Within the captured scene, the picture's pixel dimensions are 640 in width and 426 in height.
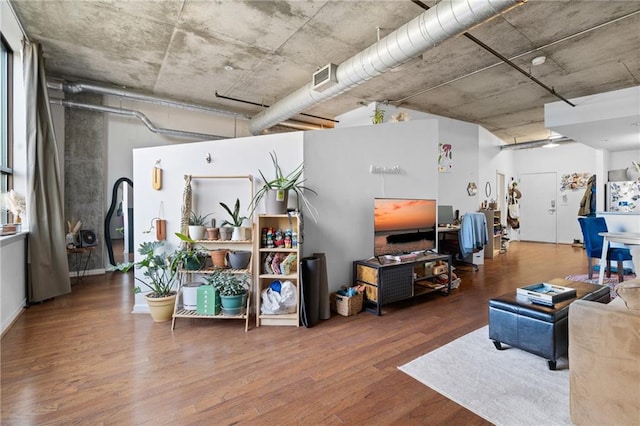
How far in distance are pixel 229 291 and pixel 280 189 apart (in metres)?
1.20

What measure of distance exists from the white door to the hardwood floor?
26.6ft

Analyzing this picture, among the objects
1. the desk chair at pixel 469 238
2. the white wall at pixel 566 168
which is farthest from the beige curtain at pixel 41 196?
the white wall at pixel 566 168

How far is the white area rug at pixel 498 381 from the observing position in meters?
1.85

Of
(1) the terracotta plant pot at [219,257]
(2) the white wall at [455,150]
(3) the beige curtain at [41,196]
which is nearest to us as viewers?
(1) the terracotta plant pot at [219,257]

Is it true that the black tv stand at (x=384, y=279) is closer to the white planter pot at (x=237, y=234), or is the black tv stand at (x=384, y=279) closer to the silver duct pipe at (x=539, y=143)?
the white planter pot at (x=237, y=234)

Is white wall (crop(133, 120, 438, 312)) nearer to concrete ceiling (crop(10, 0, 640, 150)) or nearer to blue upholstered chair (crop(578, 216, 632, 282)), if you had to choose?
concrete ceiling (crop(10, 0, 640, 150))

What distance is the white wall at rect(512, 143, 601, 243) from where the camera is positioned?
9.18 meters

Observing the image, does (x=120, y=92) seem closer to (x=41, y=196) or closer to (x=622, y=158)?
(x=41, y=196)

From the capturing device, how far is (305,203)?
3693 mm

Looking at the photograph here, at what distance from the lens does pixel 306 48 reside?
4.05 m

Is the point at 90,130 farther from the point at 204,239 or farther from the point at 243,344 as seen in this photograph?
the point at 243,344

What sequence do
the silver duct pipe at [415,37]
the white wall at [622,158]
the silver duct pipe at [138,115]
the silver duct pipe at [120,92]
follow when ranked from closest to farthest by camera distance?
the silver duct pipe at [415,37]
the silver duct pipe at [120,92]
the silver duct pipe at [138,115]
the white wall at [622,158]

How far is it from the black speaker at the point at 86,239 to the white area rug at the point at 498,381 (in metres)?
5.40

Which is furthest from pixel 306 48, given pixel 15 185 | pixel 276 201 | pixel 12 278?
pixel 12 278
